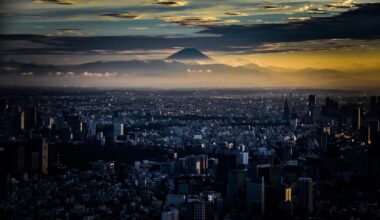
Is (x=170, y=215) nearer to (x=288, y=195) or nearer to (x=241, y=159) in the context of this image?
(x=241, y=159)

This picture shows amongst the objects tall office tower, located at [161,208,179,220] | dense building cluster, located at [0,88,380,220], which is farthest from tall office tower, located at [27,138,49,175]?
tall office tower, located at [161,208,179,220]

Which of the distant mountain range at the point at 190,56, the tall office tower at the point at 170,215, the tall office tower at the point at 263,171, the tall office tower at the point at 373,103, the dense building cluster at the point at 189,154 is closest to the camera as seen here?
the tall office tower at the point at 170,215

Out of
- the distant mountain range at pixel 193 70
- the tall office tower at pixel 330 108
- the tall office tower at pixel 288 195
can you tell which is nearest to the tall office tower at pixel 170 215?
the tall office tower at pixel 288 195

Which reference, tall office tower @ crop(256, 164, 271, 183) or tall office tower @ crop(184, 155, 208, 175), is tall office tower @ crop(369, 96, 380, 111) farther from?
tall office tower @ crop(184, 155, 208, 175)

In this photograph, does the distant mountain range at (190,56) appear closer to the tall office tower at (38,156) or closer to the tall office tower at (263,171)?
the tall office tower at (263,171)

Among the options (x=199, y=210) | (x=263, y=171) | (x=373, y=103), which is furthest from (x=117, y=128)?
(x=373, y=103)

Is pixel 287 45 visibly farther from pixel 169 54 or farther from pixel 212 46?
pixel 169 54
